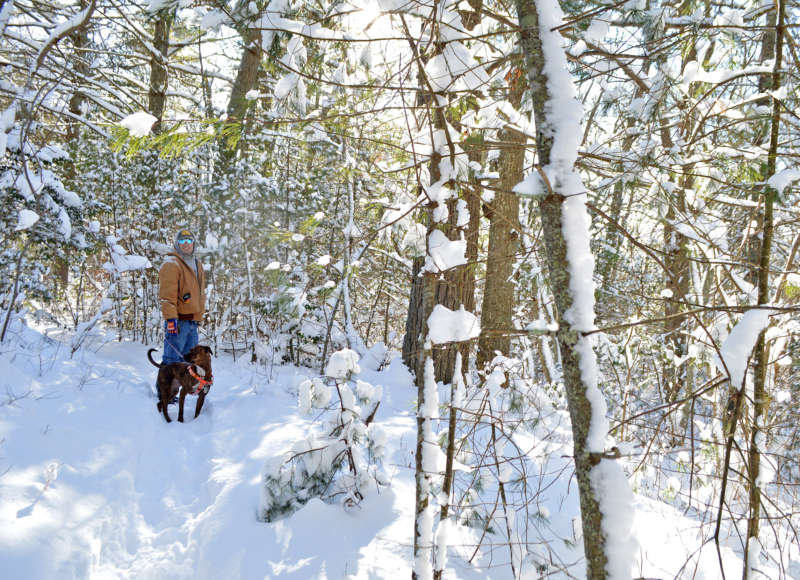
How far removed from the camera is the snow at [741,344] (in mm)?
1327

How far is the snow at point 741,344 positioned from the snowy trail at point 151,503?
1.97m

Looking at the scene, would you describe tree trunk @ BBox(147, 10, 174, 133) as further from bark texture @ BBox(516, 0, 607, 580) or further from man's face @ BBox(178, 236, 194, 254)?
bark texture @ BBox(516, 0, 607, 580)

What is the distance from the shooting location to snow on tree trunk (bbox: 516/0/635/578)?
1309mm

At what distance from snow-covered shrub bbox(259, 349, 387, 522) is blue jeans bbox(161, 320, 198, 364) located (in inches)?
112

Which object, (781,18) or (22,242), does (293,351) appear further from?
(781,18)

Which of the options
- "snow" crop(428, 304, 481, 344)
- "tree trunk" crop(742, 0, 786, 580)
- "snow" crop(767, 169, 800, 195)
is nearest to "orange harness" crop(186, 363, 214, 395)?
"snow" crop(428, 304, 481, 344)

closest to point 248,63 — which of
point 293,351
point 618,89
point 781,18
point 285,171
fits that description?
point 285,171

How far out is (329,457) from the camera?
307cm

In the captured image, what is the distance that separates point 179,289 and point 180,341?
626 millimetres

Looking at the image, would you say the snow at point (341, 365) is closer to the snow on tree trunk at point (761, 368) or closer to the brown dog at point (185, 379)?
the snow on tree trunk at point (761, 368)

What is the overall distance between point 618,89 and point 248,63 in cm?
743

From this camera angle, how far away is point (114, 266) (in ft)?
23.2

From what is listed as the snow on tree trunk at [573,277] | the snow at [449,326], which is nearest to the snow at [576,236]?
the snow on tree trunk at [573,277]

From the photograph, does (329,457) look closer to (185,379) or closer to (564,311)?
(564,311)
